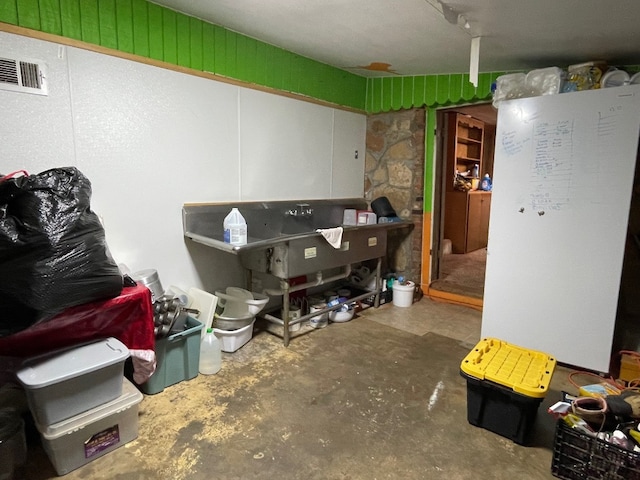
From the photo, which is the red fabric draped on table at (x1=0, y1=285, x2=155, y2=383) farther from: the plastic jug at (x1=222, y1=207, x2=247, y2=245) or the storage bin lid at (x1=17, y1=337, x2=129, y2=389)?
the plastic jug at (x1=222, y1=207, x2=247, y2=245)

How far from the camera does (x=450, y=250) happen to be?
6152 mm

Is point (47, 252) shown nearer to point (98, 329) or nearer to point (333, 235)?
point (98, 329)

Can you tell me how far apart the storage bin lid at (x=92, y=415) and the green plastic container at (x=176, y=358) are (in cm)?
33

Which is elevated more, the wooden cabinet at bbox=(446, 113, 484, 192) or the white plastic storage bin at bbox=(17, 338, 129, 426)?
the wooden cabinet at bbox=(446, 113, 484, 192)

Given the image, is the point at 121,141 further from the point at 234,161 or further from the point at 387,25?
the point at 387,25

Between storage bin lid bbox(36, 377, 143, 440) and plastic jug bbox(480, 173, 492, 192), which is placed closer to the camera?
storage bin lid bbox(36, 377, 143, 440)

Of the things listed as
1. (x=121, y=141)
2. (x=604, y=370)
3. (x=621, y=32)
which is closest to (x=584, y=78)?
(x=621, y=32)

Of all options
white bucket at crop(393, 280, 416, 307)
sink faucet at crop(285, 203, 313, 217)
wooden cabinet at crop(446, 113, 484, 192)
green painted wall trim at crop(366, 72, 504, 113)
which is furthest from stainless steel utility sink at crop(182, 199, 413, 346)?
wooden cabinet at crop(446, 113, 484, 192)

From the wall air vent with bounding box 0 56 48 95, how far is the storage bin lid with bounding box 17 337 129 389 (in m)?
1.40

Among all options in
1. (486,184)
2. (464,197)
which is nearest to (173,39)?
(464,197)

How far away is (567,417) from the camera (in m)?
1.65

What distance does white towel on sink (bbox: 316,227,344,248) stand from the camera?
9.66 ft

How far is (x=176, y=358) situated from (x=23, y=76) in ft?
5.75

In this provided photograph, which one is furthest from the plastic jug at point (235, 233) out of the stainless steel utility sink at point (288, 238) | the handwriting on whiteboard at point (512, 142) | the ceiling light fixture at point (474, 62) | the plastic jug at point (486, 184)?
the plastic jug at point (486, 184)
